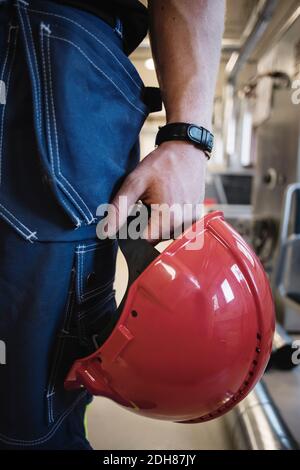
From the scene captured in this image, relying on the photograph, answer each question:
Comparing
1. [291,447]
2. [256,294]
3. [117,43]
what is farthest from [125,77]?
[291,447]

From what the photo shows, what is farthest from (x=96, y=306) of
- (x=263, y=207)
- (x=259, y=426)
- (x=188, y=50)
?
(x=263, y=207)

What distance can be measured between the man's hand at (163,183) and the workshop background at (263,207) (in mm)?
242

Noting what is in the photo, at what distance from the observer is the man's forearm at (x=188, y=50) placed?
0.54 metres

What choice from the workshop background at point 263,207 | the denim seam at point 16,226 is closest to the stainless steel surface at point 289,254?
the workshop background at point 263,207

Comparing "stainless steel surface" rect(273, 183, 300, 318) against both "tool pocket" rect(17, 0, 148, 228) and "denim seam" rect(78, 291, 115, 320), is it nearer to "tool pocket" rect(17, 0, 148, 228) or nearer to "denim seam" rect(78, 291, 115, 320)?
"denim seam" rect(78, 291, 115, 320)

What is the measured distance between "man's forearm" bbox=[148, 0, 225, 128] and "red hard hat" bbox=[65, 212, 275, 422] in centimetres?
19

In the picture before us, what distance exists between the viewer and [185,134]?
1.77 feet

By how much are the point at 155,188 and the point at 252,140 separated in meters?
3.98

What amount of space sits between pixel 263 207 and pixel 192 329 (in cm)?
243

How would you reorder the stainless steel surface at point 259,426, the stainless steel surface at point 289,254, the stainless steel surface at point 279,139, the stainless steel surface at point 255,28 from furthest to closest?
1. the stainless steel surface at point 255,28
2. the stainless steel surface at point 279,139
3. the stainless steel surface at point 289,254
4. the stainless steel surface at point 259,426

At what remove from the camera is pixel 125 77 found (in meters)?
0.57

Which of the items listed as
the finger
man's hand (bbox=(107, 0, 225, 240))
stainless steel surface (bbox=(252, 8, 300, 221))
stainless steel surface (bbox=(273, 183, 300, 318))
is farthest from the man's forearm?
stainless steel surface (bbox=(252, 8, 300, 221))

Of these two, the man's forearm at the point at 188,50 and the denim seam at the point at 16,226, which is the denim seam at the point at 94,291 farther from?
the man's forearm at the point at 188,50

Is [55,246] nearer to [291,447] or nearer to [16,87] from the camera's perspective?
[16,87]
